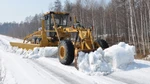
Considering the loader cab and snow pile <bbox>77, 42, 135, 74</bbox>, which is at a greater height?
the loader cab

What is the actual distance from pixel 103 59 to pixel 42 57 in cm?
479

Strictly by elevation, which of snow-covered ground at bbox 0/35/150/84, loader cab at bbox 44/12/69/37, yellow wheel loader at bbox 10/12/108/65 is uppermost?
loader cab at bbox 44/12/69/37

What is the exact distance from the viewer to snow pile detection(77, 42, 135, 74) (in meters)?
7.32

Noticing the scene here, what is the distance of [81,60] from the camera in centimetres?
802

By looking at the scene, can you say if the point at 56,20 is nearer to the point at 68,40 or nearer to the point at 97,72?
the point at 68,40

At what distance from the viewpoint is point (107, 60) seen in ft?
25.9

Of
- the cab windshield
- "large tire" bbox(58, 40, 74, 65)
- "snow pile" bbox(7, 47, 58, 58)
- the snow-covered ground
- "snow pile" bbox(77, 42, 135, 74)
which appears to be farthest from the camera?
the cab windshield

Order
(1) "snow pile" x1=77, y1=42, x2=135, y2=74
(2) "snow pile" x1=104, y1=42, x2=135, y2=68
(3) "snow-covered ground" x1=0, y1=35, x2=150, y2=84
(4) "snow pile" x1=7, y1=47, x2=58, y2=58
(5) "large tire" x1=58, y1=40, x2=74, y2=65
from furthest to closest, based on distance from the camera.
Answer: (4) "snow pile" x1=7, y1=47, x2=58, y2=58 < (5) "large tire" x1=58, y1=40, x2=74, y2=65 < (2) "snow pile" x1=104, y1=42, x2=135, y2=68 < (1) "snow pile" x1=77, y1=42, x2=135, y2=74 < (3) "snow-covered ground" x1=0, y1=35, x2=150, y2=84

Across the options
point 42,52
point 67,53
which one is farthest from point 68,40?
point 42,52

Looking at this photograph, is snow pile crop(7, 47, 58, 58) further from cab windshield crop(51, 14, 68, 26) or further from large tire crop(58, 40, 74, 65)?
large tire crop(58, 40, 74, 65)

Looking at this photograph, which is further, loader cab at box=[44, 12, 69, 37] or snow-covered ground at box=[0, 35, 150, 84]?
loader cab at box=[44, 12, 69, 37]

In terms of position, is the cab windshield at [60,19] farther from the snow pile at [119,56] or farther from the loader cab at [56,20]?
the snow pile at [119,56]

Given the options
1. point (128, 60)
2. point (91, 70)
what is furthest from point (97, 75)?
point (128, 60)

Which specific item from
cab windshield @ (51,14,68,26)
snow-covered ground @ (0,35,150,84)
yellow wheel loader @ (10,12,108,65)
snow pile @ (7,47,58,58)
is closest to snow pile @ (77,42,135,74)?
snow-covered ground @ (0,35,150,84)
